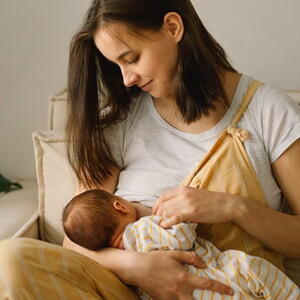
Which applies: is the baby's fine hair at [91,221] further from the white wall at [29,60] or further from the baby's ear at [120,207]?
the white wall at [29,60]

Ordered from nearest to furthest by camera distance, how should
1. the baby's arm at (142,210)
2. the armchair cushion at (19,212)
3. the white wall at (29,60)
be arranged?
1. the baby's arm at (142,210)
2. the armchair cushion at (19,212)
3. the white wall at (29,60)

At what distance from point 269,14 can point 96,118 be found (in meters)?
0.78

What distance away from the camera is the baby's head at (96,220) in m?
1.23

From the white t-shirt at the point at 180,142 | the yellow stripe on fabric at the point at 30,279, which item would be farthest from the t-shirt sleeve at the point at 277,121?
the yellow stripe on fabric at the point at 30,279

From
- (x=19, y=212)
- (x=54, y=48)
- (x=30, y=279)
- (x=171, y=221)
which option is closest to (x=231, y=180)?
(x=171, y=221)

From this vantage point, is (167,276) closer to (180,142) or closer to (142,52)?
(180,142)

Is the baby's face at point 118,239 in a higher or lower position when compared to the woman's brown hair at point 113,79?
lower

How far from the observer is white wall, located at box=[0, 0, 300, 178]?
1754mm

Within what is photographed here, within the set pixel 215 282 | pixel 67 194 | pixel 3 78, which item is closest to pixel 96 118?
pixel 67 194

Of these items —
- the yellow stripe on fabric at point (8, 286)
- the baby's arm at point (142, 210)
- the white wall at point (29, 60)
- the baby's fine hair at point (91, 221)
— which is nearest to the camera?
the yellow stripe on fabric at point (8, 286)

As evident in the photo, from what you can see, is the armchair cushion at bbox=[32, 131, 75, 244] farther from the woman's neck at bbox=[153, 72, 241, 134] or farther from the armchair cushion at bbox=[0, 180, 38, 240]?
the woman's neck at bbox=[153, 72, 241, 134]

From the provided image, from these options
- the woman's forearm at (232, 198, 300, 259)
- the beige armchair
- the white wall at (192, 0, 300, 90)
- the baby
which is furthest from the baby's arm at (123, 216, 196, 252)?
the white wall at (192, 0, 300, 90)

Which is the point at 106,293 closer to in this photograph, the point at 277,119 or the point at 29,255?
the point at 29,255

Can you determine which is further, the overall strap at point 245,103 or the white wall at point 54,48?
the white wall at point 54,48
